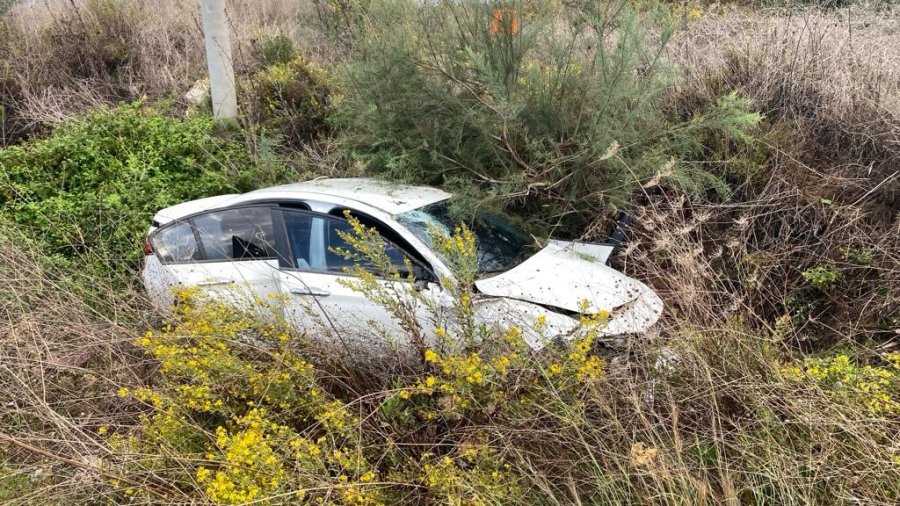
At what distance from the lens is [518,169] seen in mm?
5180

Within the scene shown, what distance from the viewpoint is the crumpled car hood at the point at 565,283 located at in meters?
3.85

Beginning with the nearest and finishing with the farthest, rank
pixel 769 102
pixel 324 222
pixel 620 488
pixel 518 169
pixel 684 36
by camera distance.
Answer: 1. pixel 620 488
2. pixel 324 222
3. pixel 518 169
4. pixel 769 102
5. pixel 684 36

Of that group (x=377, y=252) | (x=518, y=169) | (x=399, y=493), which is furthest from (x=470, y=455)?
(x=518, y=169)

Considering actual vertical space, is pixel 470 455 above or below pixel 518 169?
below

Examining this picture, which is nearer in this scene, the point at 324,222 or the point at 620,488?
the point at 620,488

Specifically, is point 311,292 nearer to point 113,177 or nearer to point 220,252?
point 220,252

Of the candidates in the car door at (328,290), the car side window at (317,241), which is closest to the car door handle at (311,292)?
the car door at (328,290)

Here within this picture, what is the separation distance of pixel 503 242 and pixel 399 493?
2.20 m

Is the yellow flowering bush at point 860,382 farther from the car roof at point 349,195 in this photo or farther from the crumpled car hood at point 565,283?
the car roof at point 349,195

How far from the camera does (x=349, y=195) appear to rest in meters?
4.59

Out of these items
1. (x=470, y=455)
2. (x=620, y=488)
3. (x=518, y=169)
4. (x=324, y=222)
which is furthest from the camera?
(x=518, y=169)

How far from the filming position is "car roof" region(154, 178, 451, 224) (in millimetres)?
4500

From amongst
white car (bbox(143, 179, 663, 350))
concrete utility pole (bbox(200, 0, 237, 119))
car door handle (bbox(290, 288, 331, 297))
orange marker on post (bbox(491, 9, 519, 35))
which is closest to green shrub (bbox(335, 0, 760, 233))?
orange marker on post (bbox(491, 9, 519, 35))

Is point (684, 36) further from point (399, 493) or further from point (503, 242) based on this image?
point (399, 493)
